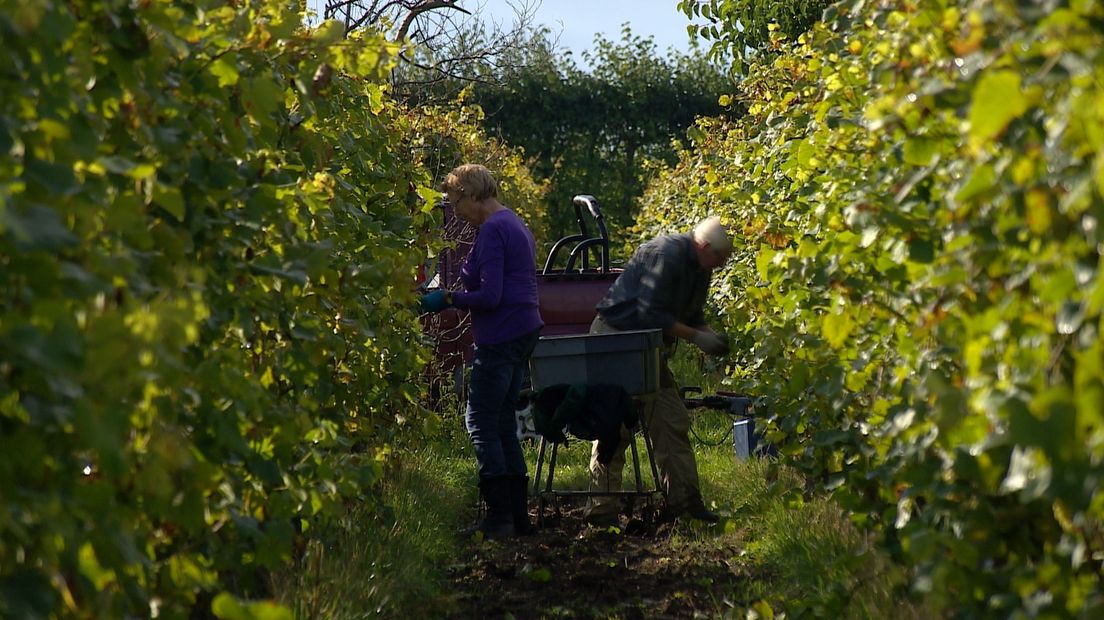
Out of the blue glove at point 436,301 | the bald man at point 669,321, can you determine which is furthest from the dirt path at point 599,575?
the blue glove at point 436,301

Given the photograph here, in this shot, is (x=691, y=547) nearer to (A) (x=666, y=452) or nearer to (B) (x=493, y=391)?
(A) (x=666, y=452)

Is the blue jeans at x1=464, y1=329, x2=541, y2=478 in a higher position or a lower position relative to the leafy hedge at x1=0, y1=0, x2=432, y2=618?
lower

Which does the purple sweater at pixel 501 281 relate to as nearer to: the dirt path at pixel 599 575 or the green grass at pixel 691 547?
the green grass at pixel 691 547

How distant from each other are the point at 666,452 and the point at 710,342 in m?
0.63

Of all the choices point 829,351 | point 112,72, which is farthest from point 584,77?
point 112,72

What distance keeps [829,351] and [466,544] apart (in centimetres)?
286

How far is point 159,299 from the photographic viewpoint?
220 centimetres

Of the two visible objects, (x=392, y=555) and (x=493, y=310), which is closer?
(x=392, y=555)

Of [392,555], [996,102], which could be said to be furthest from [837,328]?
[392,555]

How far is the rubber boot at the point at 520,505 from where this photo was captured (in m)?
6.57

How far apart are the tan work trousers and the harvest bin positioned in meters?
0.45

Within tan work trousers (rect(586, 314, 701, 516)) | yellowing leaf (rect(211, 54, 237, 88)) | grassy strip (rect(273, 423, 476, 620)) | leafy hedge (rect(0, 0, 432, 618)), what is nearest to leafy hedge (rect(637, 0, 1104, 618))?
leafy hedge (rect(0, 0, 432, 618))

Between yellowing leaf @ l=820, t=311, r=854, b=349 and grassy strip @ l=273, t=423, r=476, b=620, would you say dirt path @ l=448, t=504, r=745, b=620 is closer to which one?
grassy strip @ l=273, t=423, r=476, b=620

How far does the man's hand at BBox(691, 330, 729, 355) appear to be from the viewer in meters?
6.53
